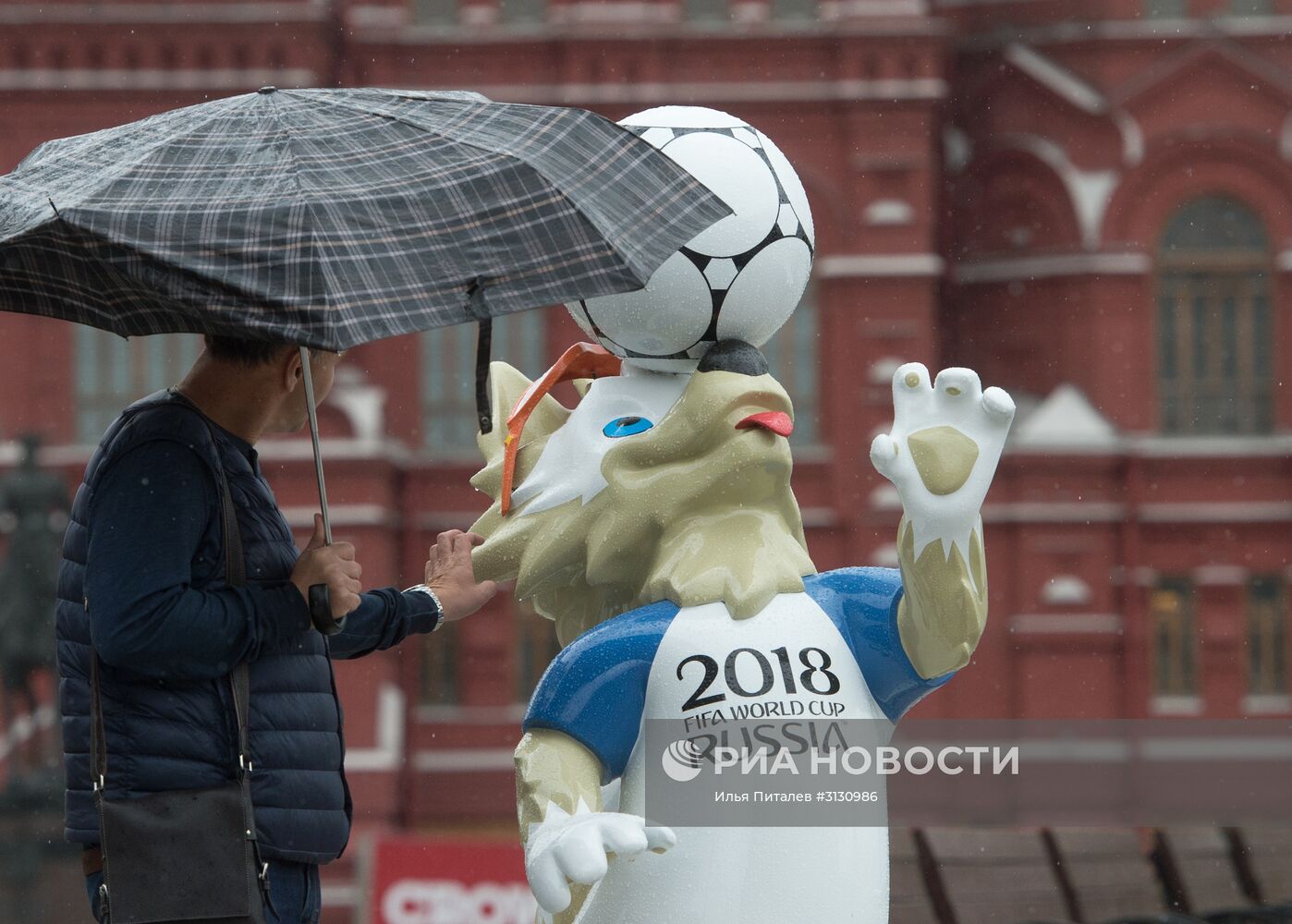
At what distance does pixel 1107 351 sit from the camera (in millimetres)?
12234

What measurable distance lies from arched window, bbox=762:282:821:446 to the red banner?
437 cm

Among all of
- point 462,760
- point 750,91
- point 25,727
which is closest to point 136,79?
point 750,91

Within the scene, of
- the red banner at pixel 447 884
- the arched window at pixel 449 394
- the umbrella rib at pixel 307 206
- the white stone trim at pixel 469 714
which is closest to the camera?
the umbrella rib at pixel 307 206

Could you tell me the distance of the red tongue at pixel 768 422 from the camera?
2418 millimetres

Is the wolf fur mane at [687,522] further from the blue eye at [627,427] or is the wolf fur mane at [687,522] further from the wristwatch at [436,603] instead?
the wristwatch at [436,603]

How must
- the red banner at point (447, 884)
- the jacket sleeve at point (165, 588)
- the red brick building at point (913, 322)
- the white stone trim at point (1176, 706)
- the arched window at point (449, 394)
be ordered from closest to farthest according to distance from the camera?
the jacket sleeve at point (165, 588) < the red banner at point (447, 884) < the red brick building at point (913, 322) < the arched window at point (449, 394) < the white stone trim at point (1176, 706)

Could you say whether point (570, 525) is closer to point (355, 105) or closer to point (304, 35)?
point (355, 105)

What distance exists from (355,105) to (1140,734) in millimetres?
10696

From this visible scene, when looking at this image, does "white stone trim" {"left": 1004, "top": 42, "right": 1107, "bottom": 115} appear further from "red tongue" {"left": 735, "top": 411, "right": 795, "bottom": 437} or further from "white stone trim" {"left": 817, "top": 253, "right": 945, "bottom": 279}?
"red tongue" {"left": 735, "top": 411, "right": 795, "bottom": 437}

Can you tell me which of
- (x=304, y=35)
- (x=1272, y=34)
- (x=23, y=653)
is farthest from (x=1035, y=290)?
(x=23, y=653)

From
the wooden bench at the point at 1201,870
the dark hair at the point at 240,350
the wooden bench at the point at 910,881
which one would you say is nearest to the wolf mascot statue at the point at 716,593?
the dark hair at the point at 240,350

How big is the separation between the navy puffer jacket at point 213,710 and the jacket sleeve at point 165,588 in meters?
0.02

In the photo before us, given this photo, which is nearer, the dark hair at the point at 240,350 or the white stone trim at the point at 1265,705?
the dark hair at the point at 240,350

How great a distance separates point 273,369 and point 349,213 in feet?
0.99
